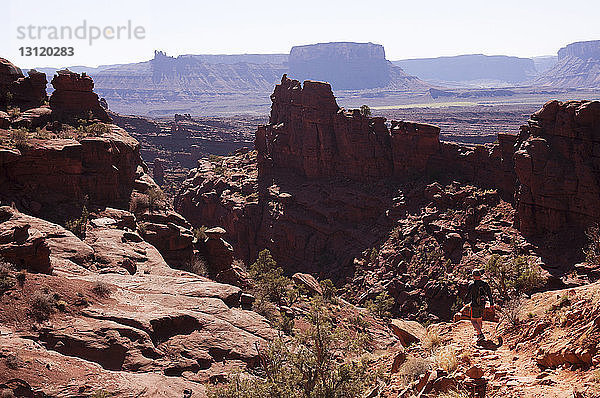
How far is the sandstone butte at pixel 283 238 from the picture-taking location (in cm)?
A: 1316

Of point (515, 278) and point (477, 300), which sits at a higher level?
point (477, 300)

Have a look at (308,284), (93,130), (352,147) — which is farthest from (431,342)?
(352,147)

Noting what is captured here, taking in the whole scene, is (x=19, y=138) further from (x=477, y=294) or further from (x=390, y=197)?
(x=390, y=197)

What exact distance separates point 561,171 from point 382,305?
50.9 ft

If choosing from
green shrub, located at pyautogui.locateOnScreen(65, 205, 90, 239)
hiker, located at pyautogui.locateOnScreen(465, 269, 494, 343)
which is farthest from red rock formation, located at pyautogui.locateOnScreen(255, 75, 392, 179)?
hiker, located at pyautogui.locateOnScreen(465, 269, 494, 343)

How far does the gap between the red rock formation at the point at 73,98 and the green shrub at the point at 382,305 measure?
79.6 ft

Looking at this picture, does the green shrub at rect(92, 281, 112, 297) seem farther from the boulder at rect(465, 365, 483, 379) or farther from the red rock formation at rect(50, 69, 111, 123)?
the red rock formation at rect(50, 69, 111, 123)

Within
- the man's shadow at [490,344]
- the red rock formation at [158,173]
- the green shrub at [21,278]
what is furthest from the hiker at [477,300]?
the red rock formation at [158,173]

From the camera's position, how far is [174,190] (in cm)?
7788

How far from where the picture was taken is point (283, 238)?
1900 inches

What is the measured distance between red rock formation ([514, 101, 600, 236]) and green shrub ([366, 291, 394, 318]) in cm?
1095

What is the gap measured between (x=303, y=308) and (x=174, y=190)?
5539cm

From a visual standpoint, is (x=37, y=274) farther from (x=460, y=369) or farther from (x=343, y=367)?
(x=460, y=369)

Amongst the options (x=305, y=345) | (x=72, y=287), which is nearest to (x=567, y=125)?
(x=305, y=345)
